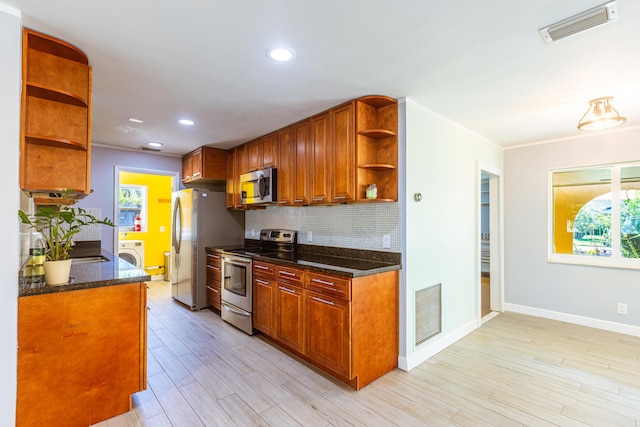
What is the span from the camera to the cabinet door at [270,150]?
149 inches

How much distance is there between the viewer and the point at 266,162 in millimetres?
3932

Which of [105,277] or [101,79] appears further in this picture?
[101,79]

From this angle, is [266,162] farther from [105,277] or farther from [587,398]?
[587,398]

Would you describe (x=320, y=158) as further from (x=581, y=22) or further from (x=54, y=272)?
(x=54, y=272)

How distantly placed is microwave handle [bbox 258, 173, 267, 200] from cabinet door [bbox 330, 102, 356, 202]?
1138mm

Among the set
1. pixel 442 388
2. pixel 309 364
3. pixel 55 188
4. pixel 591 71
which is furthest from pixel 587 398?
pixel 55 188

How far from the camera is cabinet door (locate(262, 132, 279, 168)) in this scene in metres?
3.78

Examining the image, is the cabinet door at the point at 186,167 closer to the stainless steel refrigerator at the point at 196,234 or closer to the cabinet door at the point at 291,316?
the stainless steel refrigerator at the point at 196,234

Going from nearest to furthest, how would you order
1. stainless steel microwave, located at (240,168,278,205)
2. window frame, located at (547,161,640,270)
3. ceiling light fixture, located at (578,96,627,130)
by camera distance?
ceiling light fixture, located at (578,96,627,130)
window frame, located at (547,161,640,270)
stainless steel microwave, located at (240,168,278,205)

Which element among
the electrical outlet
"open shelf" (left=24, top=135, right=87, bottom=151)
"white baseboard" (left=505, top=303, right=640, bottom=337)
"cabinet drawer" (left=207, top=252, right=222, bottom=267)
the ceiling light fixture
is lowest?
"white baseboard" (left=505, top=303, right=640, bottom=337)

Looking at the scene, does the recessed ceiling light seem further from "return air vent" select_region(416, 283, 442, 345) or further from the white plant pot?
"return air vent" select_region(416, 283, 442, 345)

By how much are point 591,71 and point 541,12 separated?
105 centimetres

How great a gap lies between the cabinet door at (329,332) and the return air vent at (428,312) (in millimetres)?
847

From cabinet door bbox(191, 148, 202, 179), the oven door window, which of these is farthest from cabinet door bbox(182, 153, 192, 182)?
the oven door window
